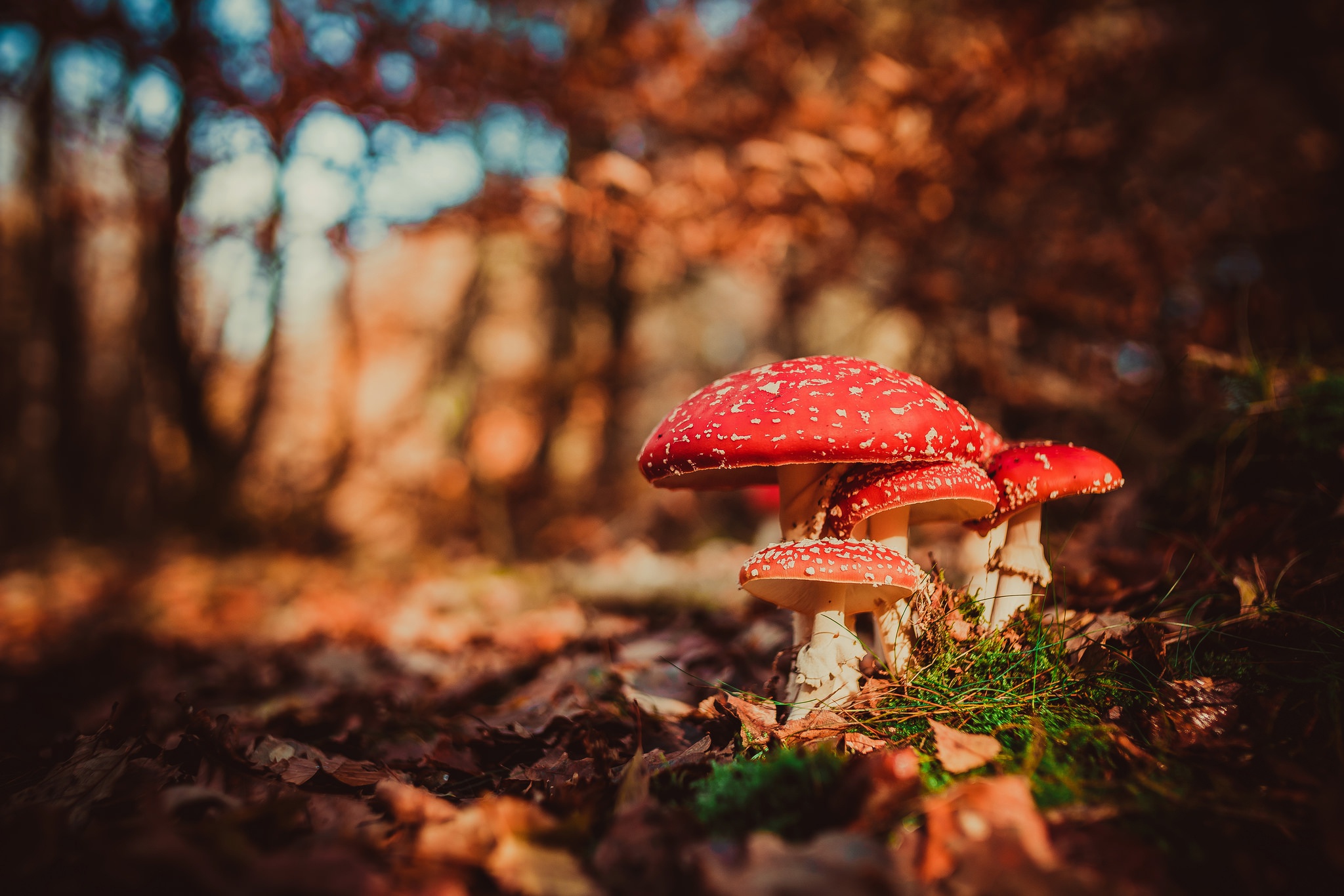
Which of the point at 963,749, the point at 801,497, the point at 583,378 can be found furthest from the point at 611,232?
the point at 963,749

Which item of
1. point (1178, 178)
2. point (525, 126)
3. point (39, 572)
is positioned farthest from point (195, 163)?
point (1178, 178)

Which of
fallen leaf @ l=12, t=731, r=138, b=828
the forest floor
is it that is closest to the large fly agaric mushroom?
the forest floor

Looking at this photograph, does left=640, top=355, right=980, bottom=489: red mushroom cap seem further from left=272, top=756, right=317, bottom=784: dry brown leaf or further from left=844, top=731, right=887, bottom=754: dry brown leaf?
left=272, top=756, right=317, bottom=784: dry brown leaf

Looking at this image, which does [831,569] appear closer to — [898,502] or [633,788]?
[898,502]

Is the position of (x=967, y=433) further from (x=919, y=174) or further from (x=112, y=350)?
(x=112, y=350)

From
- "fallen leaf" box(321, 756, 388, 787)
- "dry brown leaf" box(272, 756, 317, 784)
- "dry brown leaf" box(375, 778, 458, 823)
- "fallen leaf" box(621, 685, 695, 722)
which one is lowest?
"fallen leaf" box(621, 685, 695, 722)

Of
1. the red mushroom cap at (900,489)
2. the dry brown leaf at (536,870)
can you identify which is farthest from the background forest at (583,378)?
the red mushroom cap at (900,489)
